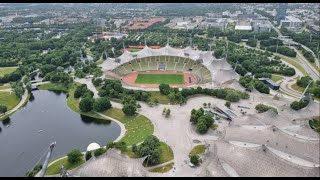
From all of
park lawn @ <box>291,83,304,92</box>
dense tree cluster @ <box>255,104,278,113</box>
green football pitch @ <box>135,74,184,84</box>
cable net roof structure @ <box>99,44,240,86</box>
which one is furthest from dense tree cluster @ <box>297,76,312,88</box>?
green football pitch @ <box>135,74,184,84</box>

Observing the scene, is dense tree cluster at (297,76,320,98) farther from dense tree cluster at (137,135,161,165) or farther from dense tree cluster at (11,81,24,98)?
dense tree cluster at (11,81,24,98)

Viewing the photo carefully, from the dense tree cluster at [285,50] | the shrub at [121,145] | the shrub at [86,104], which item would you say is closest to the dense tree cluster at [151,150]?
the shrub at [121,145]

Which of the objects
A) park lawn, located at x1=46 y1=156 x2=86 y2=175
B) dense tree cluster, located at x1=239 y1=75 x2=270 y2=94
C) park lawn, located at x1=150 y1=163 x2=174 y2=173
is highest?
dense tree cluster, located at x1=239 y1=75 x2=270 y2=94

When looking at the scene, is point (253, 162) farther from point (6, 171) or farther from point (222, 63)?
point (222, 63)

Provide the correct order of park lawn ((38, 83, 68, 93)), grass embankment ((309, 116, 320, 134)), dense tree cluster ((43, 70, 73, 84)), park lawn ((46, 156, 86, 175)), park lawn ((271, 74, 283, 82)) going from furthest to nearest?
1. park lawn ((271, 74, 283, 82))
2. dense tree cluster ((43, 70, 73, 84))
3. park lawn ((38, 83, 68, 93))
4. grass embankment ((309, 116, 320, 134))
5. park lawn ((46, 156, 86, 175))

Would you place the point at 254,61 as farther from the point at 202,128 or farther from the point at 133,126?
the point at 133,126

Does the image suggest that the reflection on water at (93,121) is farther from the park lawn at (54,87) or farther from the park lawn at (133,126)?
the park lawn at (54,87)
